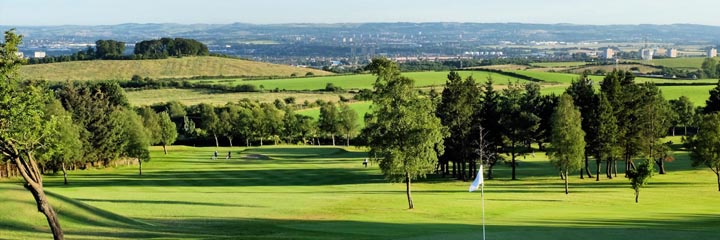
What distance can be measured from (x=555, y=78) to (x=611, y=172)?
110m

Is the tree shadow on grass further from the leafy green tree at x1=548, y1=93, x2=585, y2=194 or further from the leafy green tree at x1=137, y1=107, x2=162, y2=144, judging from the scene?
the leafy green tree at x1=137, y1=107, x2=162, y2=144

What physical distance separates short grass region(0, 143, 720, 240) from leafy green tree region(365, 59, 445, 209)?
119 inches

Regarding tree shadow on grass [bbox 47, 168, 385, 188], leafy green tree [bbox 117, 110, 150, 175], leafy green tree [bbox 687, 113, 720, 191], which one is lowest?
tree shadow on grass [bbox 47, 168, 385, 188]

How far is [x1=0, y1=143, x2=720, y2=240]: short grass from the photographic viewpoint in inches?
1448

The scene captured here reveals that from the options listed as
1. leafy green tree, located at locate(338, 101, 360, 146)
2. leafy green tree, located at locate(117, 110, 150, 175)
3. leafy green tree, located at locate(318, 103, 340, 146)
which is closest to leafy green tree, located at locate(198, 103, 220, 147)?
leafy green tree, located at locate(318, 103, 340, 146)

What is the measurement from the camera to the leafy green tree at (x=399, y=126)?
4859cm

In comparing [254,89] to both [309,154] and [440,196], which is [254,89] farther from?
[440,196]

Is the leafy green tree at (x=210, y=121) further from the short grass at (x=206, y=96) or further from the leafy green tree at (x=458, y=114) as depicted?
the leafy green tree at (x=458, y=114)

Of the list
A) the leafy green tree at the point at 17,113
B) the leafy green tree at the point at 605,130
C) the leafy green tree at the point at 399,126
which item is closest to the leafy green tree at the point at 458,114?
the leafy green tree at the point at 605,130

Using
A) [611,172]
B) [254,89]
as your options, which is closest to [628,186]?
[611,172]

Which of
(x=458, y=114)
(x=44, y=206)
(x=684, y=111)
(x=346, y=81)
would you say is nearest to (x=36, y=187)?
(x=44, y=206)

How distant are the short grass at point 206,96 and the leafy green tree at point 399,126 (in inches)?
4008

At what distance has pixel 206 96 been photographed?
16000cm

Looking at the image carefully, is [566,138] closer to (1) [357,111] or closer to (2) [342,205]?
(2) [342,205]
